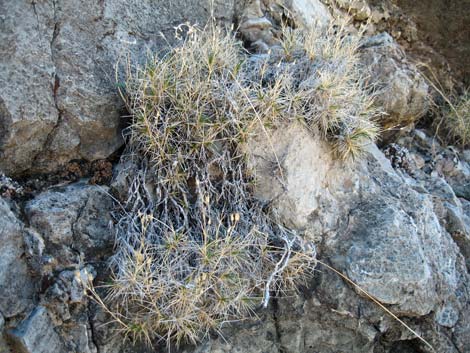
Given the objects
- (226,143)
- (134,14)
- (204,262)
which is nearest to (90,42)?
(134,14)

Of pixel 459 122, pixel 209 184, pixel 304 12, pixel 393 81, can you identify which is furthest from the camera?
pixel 459 122

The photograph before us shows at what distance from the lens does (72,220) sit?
116 inches

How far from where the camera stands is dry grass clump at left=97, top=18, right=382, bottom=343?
2762 millimetres

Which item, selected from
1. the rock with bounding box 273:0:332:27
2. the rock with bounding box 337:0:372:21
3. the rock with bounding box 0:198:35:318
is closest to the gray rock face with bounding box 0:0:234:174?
the rock with bounding box 0:198:35:318

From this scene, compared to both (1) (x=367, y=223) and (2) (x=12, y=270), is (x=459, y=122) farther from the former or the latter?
(2) (x=12, y=270)

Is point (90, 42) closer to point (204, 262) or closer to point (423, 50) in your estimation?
point (204, 262)

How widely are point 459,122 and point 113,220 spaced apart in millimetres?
2601

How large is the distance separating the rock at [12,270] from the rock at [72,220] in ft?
0.35

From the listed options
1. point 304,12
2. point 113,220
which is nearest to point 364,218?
point 113,220

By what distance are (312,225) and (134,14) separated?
5.22 feet

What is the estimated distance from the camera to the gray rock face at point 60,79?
2971 mm

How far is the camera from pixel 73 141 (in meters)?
3.15

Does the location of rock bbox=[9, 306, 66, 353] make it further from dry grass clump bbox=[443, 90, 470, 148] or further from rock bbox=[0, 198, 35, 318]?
dry grass clump bbox=[443, 90, 470, 148]

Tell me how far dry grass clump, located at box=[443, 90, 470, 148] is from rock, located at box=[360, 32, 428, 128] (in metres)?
0.39
